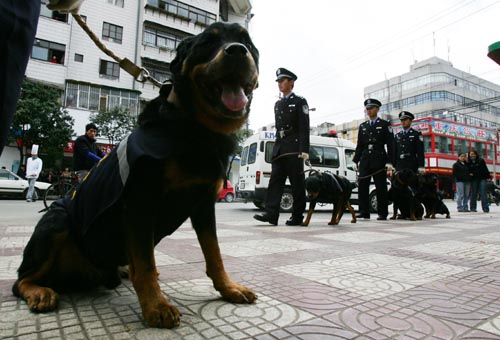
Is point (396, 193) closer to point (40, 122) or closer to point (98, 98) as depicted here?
point (40, 122)

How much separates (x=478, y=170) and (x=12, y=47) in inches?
497

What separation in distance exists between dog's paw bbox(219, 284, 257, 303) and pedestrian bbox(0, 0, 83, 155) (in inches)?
43.6

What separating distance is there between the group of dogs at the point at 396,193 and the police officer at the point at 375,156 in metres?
0.39

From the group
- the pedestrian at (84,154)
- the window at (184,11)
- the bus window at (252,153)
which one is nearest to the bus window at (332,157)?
the bus window at (252,153)

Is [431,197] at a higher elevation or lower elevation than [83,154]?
lower

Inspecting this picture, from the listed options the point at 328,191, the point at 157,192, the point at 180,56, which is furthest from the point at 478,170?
the point at 157,192

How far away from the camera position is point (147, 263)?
4.48ft

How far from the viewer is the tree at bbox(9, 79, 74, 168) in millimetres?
17078

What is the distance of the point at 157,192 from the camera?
138cm

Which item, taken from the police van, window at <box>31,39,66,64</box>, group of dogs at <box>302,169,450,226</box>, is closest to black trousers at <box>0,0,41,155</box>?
group of dogs at <box>302,169,450,226</box>

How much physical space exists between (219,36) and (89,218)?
102 cm

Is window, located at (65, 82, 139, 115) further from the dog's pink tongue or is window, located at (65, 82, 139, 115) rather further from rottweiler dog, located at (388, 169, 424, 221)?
the dog's pink tongue

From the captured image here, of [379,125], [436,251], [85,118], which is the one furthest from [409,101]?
[436,251]

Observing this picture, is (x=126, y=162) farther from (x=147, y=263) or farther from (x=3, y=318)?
(x=3, y=318)
